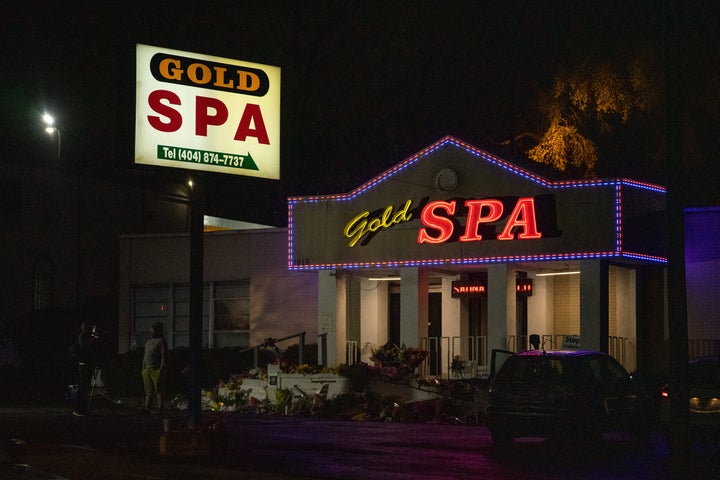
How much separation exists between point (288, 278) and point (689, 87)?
1197 centimetres

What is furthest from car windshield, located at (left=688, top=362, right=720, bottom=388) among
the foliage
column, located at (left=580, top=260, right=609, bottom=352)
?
the foliage

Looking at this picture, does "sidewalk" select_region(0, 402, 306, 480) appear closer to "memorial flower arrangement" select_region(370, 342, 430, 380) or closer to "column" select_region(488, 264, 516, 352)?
"memorial flower arrangement" select_region(370, 342, 430, 380)

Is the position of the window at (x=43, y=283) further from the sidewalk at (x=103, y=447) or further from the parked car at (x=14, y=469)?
the parked car at (x=14, y=469)

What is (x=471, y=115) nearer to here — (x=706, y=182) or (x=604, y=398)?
(x=706, y=182)

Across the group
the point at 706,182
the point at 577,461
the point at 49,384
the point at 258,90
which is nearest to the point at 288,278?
the point at 49,384

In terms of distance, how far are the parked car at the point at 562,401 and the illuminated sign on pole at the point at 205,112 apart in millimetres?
4905

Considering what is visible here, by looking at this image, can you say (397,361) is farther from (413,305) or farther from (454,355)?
(454,355)

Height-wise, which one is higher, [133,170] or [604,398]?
[133,170]

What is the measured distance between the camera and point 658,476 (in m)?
14.5

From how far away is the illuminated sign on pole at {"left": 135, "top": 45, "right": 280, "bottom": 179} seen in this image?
55.5 ft

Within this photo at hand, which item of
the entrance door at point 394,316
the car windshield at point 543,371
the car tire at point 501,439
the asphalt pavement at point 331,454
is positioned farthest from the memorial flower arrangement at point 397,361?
the car tire at point 501,439

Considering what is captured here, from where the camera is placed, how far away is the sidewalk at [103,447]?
1390 centimetres

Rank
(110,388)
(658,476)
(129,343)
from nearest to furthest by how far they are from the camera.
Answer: (658,476)
(110,388)
(129,343)

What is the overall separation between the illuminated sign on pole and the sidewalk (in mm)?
3936
